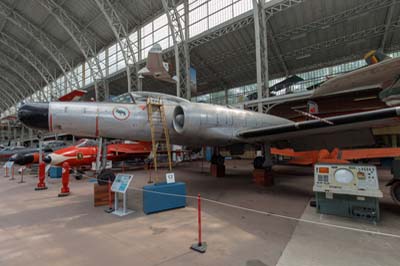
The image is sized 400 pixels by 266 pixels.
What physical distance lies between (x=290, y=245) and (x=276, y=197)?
3203 mm

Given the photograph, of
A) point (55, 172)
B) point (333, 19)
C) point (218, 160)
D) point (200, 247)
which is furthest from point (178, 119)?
point (333, 19)


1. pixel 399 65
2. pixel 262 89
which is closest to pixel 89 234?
pixel 399 65

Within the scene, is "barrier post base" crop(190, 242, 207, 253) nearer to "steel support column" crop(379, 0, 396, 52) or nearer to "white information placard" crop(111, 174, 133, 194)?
"white information placard" crop(111, 174, 133, 194)

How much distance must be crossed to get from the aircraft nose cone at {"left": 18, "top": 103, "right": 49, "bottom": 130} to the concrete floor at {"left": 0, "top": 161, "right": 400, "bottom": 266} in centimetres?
222

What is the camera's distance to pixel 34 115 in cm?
486

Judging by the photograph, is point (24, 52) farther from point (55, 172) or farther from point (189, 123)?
point (189, 123)

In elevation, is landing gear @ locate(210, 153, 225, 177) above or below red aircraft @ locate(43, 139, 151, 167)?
below

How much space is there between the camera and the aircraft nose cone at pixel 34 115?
4.83 metres

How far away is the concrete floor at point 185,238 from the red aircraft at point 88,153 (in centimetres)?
495

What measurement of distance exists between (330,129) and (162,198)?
4.83 metres

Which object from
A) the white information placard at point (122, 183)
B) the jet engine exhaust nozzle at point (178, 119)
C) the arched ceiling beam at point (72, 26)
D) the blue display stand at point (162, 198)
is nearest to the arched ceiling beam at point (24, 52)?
the arched ceiling beam at point (72, 26)

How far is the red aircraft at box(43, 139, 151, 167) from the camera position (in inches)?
401

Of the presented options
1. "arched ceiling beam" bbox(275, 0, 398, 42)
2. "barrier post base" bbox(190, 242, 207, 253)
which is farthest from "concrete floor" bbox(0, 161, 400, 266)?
"arched ceiling beam" bbox(275, 0, 398, 42)

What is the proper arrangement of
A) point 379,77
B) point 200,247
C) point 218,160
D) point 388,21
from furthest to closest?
point 388,21 < point 218,160 < point 379,77 < point 200,247
